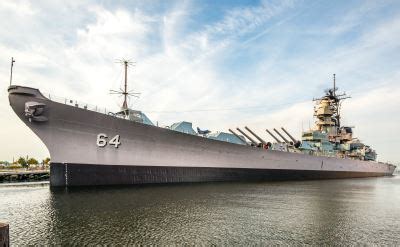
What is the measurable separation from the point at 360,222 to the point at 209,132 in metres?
15.2

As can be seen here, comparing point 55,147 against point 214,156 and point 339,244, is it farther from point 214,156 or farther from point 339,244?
point 339,244

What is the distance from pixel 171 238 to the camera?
7.93 metres

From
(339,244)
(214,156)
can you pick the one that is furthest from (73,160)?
(339,244)

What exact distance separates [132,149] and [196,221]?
11.2m

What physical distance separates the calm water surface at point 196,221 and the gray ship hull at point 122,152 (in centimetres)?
416

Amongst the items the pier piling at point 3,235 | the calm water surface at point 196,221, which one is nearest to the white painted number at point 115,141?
the calm water surface at point 196,221

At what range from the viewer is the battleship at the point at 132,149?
18.0 m

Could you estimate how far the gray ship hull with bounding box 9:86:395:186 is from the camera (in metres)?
18.0

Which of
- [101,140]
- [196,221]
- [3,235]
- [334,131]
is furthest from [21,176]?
[334,131]

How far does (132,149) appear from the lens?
1994 cm

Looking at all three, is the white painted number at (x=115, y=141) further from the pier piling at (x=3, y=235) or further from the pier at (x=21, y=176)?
the pier at (x=21, y=176)

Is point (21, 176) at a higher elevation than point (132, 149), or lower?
lower

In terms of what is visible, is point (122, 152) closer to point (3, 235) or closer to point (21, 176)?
point (3, 235)

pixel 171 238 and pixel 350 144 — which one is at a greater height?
pixel 350 144
